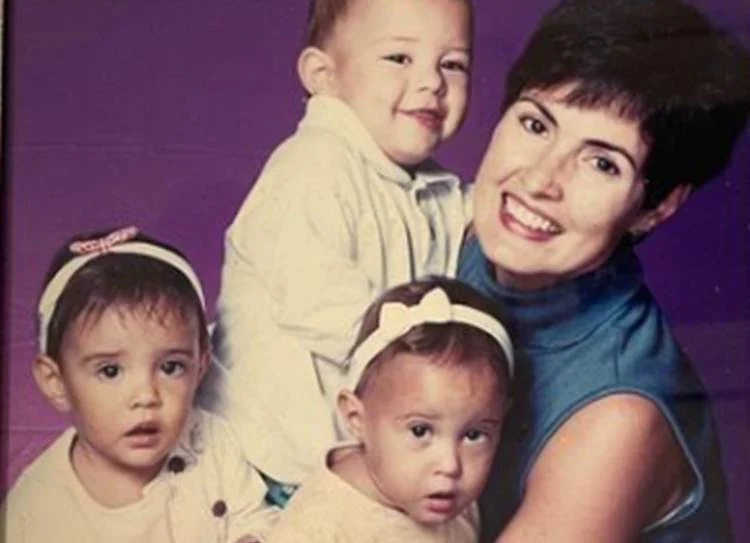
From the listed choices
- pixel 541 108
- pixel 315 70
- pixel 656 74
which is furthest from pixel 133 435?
pixel 656 74

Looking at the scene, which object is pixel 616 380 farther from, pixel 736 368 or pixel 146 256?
pixel 146 256

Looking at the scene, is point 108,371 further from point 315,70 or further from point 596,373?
point 596,373

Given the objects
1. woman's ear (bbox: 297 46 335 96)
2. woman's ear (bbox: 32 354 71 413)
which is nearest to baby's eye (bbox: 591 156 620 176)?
woman's ear (bbox: 297 46 335 96)

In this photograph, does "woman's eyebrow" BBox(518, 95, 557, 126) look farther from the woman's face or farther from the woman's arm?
the woman's arm

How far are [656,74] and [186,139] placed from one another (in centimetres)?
44

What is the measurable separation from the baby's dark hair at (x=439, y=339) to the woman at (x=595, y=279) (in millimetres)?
22

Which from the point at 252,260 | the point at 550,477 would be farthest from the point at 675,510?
the point at 252,260

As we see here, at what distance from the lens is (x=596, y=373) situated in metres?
1.01

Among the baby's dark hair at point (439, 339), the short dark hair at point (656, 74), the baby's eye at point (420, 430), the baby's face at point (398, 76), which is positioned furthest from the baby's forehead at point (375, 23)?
the baby's eye at point (420, 430)

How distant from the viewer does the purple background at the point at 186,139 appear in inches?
40.8

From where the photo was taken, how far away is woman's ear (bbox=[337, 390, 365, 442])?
3.23ft

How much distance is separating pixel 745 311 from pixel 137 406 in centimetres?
57

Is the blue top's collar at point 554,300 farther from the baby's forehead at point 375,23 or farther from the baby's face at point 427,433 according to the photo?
the baby's forehead at point 375,23

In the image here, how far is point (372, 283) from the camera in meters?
1.00
